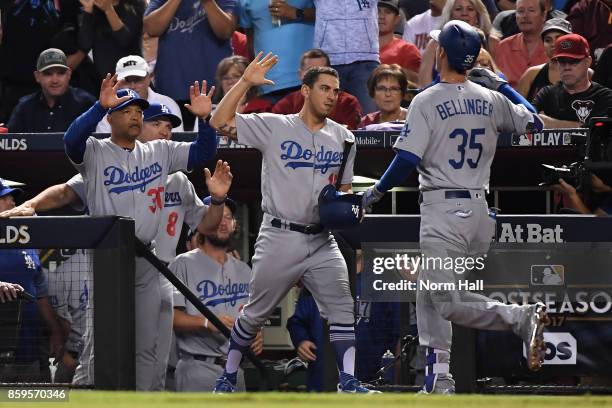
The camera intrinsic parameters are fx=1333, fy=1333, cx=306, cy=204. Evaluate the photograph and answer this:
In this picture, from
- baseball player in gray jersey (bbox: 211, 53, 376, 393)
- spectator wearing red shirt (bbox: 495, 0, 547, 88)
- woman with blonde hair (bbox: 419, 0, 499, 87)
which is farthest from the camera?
spectator wearing red shirt (bbox: 495, 0, 547, 88)

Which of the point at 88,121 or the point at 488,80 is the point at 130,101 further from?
the point at 488,80

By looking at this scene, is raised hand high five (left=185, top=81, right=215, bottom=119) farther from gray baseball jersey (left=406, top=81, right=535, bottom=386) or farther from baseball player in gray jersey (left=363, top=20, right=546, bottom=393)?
gray baseball jersey (left=406, top=81, right=535, bottom=386)

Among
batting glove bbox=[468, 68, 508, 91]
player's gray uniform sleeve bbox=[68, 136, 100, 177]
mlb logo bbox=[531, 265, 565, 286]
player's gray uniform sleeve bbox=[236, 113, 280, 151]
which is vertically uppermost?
batting glove bbox=[468, 68, 508, 91]

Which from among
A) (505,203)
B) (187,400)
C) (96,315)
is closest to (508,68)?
(505,203)

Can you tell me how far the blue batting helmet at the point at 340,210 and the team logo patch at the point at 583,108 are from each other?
8.36 ft

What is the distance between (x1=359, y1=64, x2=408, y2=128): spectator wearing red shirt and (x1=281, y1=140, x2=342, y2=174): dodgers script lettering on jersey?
2.03m

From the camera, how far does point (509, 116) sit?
7.11 metres

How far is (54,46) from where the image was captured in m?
10.5

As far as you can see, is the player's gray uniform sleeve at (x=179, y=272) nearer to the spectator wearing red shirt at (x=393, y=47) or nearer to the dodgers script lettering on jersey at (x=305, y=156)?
the dodgers script lettering on jersey at (x=305, y=156)

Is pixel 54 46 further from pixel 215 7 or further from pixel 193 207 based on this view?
pixel 193 207

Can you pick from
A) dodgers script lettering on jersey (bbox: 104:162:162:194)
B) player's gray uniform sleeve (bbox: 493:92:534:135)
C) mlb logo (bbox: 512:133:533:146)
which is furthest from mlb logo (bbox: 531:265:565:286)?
dodgers script lettering on jersey (bbox: 104:162:162:194)

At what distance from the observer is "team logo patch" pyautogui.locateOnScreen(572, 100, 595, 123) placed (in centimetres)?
894

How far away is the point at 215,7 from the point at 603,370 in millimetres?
4411

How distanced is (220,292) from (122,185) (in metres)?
1.12
